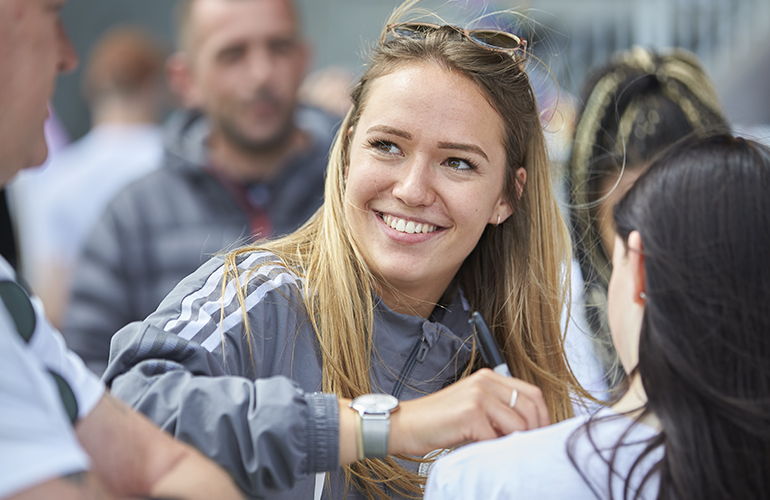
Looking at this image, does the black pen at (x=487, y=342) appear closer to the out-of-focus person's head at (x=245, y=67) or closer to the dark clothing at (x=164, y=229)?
the dark clothing at (x=164, y=229)

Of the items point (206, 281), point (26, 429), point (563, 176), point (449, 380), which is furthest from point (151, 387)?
point (563, 176)

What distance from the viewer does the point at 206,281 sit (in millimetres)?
1611

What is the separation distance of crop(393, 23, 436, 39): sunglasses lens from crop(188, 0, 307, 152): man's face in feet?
5.32

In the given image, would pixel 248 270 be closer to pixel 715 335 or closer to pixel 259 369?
pixel 259 369

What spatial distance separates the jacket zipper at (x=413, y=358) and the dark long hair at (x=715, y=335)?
0.70 m

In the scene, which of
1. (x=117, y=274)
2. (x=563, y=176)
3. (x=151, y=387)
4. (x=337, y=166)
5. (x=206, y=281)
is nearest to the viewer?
(x=151, y=387)

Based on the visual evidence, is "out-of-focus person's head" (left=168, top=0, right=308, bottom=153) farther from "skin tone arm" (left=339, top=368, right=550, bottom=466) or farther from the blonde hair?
"skin tone arm" (left=339, top=368, right=550, bottom=466)

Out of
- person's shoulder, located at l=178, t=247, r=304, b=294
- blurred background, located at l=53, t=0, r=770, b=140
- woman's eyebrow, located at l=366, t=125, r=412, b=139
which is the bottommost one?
person's shoulder, located at l=178, t=247, r=304, b=294

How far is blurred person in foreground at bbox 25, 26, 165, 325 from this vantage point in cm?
416

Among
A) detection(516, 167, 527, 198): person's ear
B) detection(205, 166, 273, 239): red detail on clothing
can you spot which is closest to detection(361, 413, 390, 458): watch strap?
detection(516, 167, 527, 198): person's ear

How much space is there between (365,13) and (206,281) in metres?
6.16

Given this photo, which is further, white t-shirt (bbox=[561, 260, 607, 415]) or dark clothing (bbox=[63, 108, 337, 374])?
dark clothing (bbox=[63, 108, 337, 374])

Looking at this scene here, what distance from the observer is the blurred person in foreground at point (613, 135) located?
8.38 feet

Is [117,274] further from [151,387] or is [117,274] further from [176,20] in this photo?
[176,20]
